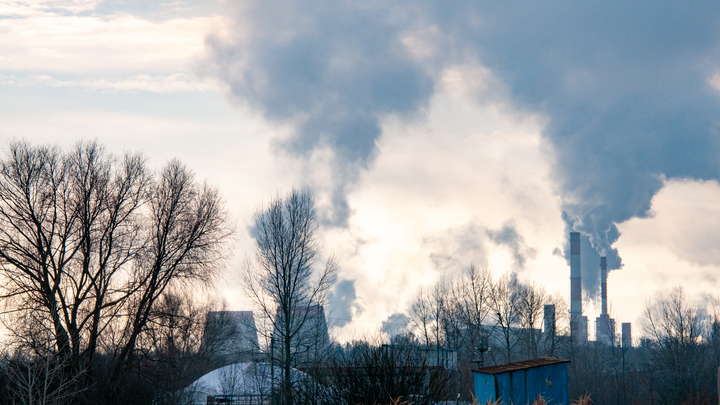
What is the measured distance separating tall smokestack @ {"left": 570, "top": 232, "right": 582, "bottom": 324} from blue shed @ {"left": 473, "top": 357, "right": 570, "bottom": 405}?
61.6 m

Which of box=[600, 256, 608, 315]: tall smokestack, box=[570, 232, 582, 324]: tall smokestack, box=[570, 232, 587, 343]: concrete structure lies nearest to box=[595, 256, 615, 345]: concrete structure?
box=[600, 256, 608, 315]: tall smokestack

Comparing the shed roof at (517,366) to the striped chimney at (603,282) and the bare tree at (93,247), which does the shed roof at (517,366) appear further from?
the striped chimney at (603,282)

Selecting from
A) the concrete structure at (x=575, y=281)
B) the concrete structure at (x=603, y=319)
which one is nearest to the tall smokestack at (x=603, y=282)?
the concrete structure at (x=603, y=319)

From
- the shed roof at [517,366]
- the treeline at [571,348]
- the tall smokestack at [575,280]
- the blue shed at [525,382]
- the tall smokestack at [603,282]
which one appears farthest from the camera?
the tall smokestack at [603,282]

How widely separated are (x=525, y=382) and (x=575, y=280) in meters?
65.7

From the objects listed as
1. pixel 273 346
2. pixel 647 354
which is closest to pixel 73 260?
pixel 273 346

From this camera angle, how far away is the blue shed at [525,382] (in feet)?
77.9

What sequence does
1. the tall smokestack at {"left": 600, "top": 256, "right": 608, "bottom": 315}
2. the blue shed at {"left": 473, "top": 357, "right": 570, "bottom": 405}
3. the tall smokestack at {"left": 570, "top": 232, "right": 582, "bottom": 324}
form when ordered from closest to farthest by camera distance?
the blue shed at {"left": 473, "top": 357, "right": 570, "bottom": 405} → the tall smokestack at {"left": 570, "top": 232, "right": 582, "bottom": 324} → the tall smokestack at {"left": 600, "top": 256, "right": 608, "bottom": 315}

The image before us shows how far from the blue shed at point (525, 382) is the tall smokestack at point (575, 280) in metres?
61.6

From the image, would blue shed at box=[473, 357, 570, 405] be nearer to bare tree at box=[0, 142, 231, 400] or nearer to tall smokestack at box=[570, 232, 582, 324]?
bare tree at box=[0, 142, 231, 400]

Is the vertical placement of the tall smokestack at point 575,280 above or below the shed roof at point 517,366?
above

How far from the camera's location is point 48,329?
24.2 meters

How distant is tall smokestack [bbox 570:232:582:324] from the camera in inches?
3300

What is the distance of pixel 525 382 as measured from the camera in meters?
24.1
